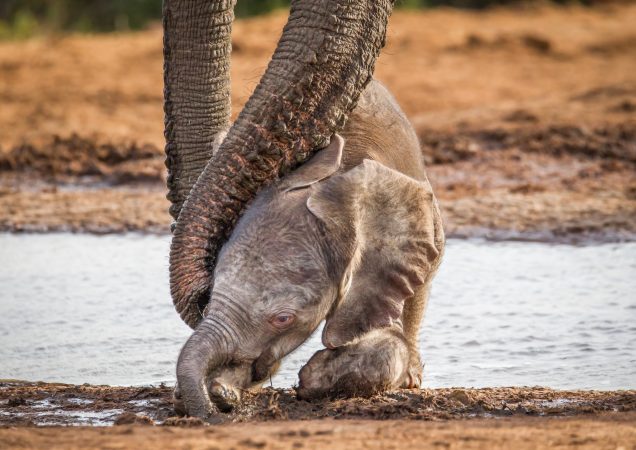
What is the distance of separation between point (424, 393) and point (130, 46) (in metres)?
14.4

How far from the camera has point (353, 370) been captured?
5.80m

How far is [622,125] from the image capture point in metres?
14.1

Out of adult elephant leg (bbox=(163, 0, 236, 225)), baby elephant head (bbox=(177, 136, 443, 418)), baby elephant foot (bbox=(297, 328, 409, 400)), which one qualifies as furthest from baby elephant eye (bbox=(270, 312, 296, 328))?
adult elephant leg (bbox=(163, 0, 236, 225))

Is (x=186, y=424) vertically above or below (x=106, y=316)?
above

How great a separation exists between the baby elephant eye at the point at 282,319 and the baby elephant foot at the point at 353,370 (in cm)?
42

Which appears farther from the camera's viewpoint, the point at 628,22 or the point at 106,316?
the point at 628,22

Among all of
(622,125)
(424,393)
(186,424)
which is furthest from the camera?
(622,125)

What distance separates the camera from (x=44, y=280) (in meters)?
9.09

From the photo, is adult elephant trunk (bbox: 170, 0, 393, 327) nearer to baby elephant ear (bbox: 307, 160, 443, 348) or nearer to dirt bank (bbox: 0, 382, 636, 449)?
baby elephant ear (bbox: 307, 160, 443, 348)

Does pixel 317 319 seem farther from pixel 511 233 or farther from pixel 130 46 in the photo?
pixel 130 46

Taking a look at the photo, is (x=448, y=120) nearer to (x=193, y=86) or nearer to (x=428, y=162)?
(x=428, y=162)

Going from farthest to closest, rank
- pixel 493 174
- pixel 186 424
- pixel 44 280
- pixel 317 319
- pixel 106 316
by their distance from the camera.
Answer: pixel 493 174 < pixel 44 280 < pixel 106 316 < pixel 317 319 < pixel 186 424

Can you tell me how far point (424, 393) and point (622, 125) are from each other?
873cm

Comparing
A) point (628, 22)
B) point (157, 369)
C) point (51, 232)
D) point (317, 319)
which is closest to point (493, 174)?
point (51, 232)
